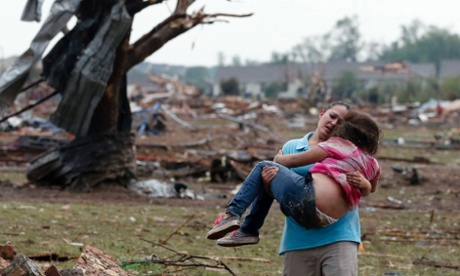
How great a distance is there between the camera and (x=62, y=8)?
49.8 feet

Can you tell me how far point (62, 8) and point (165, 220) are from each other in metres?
4.42

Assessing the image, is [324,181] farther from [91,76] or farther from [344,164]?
[91,76]

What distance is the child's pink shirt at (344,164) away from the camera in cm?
529

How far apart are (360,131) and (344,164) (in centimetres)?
22

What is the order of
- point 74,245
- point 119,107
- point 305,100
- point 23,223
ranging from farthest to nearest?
point 305,100 < point 119,107 < point 23,223 < point 74,245

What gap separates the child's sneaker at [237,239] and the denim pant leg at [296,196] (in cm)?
36

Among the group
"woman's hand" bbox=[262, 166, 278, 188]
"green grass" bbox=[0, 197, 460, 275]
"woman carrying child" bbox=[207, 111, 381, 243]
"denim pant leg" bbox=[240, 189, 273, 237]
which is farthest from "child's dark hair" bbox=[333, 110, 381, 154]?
"green grass" bbox=[0, 197, 460, 275]

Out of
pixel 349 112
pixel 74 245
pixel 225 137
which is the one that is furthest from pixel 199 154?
pixel 349 112

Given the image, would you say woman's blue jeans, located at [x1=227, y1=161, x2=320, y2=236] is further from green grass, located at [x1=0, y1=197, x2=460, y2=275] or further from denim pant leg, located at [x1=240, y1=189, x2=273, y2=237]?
green grass, located at [x1=0, y1=197, x2=460, y2=275]

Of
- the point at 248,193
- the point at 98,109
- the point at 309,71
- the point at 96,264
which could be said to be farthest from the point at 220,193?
the point at 309,71

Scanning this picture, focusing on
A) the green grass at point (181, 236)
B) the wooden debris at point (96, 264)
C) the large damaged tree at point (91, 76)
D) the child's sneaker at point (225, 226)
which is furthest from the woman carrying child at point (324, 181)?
the large damaged tree at point (91, 76)

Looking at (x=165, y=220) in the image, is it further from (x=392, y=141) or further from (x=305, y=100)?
(x=305, y=100)

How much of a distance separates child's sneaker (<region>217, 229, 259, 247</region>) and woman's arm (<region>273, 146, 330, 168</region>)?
490mm

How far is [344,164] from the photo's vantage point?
17.5 feet
